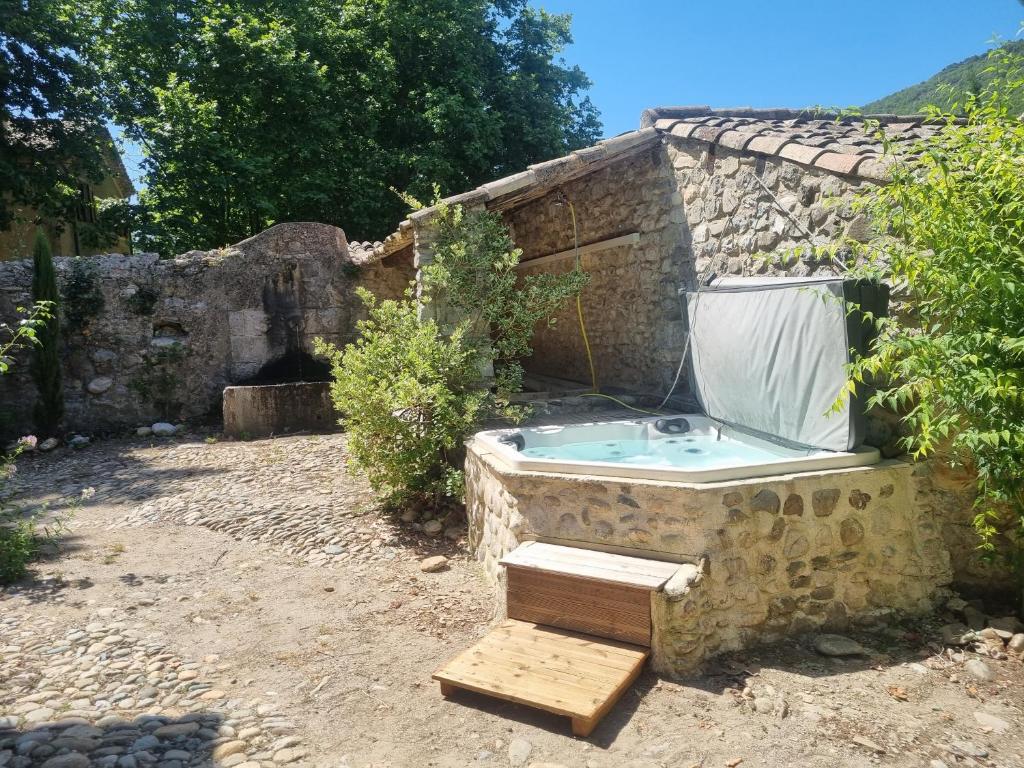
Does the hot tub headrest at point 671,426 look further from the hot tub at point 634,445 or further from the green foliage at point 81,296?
the green foliage at point 81,296

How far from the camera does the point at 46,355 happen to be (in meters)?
8.21

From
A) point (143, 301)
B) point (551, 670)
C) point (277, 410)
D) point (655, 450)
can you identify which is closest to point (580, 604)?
point (551, 670)

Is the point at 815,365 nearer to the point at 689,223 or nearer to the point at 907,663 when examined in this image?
the point at 907,663

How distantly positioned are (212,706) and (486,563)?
190 centimetres

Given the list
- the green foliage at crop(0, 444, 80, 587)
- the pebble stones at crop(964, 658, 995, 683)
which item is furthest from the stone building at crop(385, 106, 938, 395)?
the green foliage at crop(0, 444, 80, 587)

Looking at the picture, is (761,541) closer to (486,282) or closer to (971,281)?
(971,281)

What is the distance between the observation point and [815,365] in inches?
157

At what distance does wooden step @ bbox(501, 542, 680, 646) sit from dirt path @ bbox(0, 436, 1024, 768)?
32cm

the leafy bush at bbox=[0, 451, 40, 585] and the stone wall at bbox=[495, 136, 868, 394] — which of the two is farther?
the stone wall at bbox=[495, 136, 868, 394]

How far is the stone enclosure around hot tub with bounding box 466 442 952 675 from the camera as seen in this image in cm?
341

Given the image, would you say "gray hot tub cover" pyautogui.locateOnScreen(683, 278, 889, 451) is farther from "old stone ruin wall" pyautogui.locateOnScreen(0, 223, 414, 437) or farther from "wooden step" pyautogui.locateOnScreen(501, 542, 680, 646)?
"old stone ruin wall" pyautogui.locateOnScreen(0, 223, 414, 437)

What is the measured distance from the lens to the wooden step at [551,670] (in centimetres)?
289

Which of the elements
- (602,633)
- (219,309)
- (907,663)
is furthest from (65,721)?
(219,309)

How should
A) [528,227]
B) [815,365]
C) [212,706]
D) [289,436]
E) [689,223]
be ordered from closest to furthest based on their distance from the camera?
[212,706]
[815,365]
[689,223]
[289,436]
[528,227]
